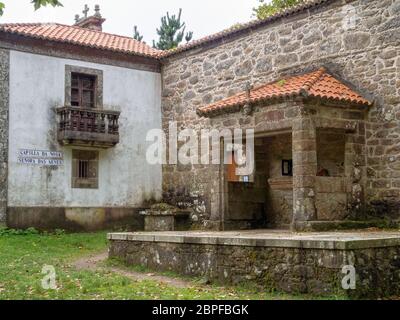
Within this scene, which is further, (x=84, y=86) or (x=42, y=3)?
(x=84, y=86)

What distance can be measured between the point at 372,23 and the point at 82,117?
7.31 metres

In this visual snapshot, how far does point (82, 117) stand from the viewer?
1494 centimetres

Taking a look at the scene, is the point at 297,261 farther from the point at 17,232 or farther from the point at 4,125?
the point at 4,125

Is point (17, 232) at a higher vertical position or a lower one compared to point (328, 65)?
lower

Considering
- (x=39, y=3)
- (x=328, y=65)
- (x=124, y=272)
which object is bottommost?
(x=124, y=272)

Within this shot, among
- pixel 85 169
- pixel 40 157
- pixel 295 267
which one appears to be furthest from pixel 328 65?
pixel 40 157

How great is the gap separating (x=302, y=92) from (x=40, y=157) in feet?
23.9

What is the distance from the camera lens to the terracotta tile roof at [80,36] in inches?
583

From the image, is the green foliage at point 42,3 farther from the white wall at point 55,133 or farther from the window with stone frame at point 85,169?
the window with stone frame at point 85,169

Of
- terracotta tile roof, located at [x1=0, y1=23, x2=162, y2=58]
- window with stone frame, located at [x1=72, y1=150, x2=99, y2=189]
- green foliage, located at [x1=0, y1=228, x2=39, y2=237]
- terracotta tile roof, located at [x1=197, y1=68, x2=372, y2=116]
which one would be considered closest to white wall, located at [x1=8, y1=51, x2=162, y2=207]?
window with stone frame, located at [x1=72, y1=150, x2=99, y2=189]

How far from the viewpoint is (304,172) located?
10188mm

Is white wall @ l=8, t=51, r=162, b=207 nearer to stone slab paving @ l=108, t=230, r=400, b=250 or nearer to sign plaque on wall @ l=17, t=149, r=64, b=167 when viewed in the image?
sign plaque on wall @ l=17, t=149, r=64, b=167

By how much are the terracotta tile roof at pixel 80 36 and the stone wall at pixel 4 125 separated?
780 mm

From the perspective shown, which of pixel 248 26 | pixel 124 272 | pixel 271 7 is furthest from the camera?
pixel 271 7
